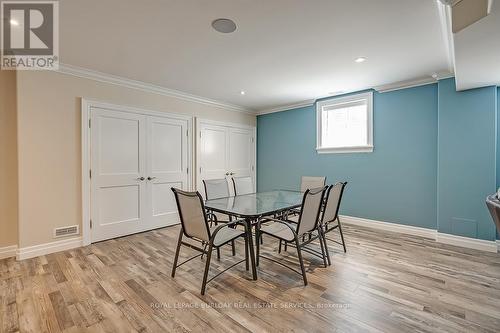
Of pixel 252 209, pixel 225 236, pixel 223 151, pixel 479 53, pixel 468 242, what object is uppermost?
pixel 479 53

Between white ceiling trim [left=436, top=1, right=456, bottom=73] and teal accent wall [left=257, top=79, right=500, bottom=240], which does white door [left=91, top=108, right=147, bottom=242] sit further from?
white ceiling trim [left=436, top=1, right=456, bottom=73]

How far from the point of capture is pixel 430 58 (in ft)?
9.06

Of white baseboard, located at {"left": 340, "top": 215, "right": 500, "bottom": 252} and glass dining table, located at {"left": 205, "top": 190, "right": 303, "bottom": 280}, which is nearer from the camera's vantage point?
glass dining table, located at {"left": 205, "top": 190, "right": 303, "bottom": 280}

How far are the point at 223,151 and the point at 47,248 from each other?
124 inches

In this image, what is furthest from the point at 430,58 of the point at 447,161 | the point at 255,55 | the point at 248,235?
the point at 248,235

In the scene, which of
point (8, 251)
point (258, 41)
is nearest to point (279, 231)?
point (258, 41)

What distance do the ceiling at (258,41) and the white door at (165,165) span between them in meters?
0.76

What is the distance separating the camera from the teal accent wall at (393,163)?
348 centimetres

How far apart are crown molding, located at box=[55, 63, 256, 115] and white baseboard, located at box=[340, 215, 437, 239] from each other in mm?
3303

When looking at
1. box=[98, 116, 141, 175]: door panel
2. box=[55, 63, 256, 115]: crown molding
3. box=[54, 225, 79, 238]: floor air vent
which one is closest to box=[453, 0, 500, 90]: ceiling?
box=[55, 63, 256, 115]: crown molding

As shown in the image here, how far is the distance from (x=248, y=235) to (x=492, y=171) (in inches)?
125

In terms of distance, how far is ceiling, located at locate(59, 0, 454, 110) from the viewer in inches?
73.5

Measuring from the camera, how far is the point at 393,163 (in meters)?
3.77

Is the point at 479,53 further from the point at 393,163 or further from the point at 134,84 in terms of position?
the point at 134,84
